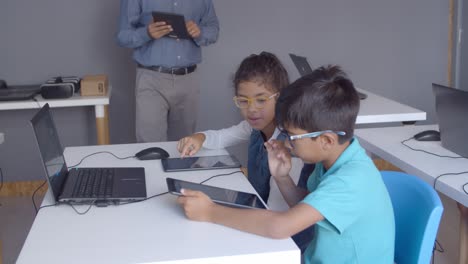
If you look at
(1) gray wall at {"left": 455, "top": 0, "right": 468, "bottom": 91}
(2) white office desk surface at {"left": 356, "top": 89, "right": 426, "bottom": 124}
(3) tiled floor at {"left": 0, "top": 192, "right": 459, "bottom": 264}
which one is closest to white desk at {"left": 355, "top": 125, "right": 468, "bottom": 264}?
(2) white office desk surface at {"left": 356, "top": 89, "right": 426, "bottom": 124}

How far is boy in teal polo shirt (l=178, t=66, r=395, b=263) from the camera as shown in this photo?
4.71 feet

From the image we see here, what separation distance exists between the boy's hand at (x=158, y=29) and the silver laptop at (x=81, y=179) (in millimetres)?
1337

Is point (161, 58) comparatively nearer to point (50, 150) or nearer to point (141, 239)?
point (50, 150)

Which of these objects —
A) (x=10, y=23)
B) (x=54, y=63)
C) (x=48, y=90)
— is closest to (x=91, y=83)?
(x=48, y=90)

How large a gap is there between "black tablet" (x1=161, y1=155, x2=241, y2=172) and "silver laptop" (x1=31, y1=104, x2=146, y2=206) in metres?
0.13

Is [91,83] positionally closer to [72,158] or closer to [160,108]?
[160,108]

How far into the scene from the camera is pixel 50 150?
178 cm

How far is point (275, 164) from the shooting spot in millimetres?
1804

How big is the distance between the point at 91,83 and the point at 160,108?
1.47 ft

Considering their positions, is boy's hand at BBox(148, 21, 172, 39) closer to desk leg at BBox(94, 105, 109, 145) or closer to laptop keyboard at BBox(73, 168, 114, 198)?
desk leg at BBox(94, 105, 109, 145)

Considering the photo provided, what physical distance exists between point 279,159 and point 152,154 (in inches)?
22.3

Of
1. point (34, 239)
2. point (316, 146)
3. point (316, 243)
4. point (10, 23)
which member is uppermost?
point (10, 23)

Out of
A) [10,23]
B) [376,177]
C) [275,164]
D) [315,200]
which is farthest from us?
[10,23]

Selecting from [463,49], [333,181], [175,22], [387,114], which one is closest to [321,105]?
[333,181]
